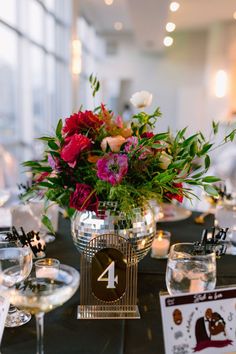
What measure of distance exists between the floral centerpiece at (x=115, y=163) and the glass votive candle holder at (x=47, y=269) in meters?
0.16

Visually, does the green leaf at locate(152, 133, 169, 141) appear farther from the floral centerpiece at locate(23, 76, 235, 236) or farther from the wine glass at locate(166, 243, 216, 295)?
the wine glass at locate(166, 243, 216, 295)

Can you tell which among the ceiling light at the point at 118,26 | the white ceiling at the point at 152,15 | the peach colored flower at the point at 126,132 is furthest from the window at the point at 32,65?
the peach colored flower at the point at 126,132

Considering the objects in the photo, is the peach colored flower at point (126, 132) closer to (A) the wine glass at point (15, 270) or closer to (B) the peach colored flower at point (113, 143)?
(B) the peach colored flower at point (113, 143)

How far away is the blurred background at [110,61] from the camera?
512cm

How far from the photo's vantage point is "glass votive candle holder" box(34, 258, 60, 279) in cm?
91

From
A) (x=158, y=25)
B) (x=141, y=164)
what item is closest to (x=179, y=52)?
(x=158, y=25)

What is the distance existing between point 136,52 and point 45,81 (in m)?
4.96

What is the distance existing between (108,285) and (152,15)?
5.83 m

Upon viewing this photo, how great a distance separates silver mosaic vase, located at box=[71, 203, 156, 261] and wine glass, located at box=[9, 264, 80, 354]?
0.17 metres

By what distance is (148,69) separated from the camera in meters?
10.4

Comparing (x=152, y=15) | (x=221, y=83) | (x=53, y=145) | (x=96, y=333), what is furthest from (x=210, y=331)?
(x=221, y=83)

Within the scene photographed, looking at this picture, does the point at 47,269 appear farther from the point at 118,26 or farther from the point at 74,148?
the point at 118,26

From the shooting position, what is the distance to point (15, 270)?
3.15 feet

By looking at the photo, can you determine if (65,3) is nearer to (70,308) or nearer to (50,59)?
(50,59)
